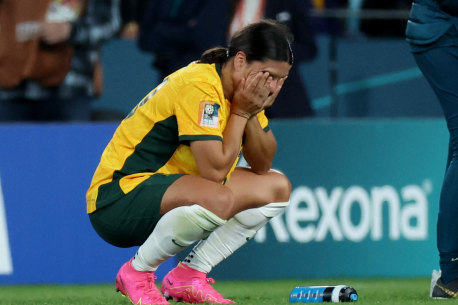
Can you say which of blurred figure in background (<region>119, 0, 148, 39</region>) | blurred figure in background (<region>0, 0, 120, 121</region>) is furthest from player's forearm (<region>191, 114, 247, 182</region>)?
blurred figure in background (<region>119, 0, 148, 39</region>)

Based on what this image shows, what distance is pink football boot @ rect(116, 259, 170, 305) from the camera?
186 inches

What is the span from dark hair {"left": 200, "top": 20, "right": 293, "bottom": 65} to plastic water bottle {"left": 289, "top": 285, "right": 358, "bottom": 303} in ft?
3.32

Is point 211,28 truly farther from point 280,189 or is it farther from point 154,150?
point 154,150

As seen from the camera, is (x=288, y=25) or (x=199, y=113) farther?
(x=288, y=25)

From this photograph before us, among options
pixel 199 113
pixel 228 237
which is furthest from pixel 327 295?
pixel 199 113

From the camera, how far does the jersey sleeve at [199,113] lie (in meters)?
4.61

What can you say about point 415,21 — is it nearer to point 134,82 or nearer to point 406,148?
point 406,148

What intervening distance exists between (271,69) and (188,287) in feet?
3.52

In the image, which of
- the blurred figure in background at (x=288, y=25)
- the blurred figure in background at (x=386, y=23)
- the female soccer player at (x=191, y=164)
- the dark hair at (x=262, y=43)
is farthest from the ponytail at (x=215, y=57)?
the blurred figure in background at (x=386, y=23)

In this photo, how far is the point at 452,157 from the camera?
503 cm

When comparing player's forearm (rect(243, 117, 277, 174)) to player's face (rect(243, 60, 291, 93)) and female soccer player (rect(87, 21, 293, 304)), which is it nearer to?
female soccer player (rect(87, 21, 293, 304))

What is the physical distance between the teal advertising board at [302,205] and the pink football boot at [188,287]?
4.86 feet

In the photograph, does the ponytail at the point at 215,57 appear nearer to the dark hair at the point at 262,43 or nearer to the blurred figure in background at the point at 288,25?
the dark hair at the point at 262,43

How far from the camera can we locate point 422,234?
6770mm
